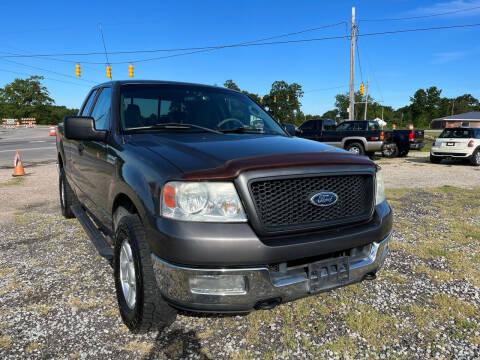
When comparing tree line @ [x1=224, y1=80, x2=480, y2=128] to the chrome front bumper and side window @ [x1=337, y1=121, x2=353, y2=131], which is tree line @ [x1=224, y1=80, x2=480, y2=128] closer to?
side window @ [x1=337, y1=121, x2=353, y2=131]

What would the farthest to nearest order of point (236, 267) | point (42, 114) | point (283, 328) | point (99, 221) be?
1. point (42, 114)
2. point (99, 221)
3. point (283, 328)
4. point (236, 267)

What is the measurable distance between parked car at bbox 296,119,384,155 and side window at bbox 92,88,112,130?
Result: 1168 centimetres

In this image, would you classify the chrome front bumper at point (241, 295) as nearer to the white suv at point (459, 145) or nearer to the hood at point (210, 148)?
the hood at point (210, 148)

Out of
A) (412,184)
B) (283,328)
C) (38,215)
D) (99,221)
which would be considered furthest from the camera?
(412,184)

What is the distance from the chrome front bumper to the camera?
192 centimetres

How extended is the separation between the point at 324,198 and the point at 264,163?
0.45m

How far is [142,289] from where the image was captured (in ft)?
7.02

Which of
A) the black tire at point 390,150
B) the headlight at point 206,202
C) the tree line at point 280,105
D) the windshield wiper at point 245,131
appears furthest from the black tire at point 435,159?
the tree line at point 280,105

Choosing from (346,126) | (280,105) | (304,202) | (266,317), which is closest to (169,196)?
(304,202)

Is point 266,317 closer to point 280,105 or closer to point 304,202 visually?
point 304,202

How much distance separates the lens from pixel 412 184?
922 cm

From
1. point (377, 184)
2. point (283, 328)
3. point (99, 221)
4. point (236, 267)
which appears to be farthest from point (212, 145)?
point (99, 221)

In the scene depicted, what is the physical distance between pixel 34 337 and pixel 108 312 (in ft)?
1.67

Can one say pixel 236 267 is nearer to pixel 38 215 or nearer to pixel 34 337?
pixel 34 337
